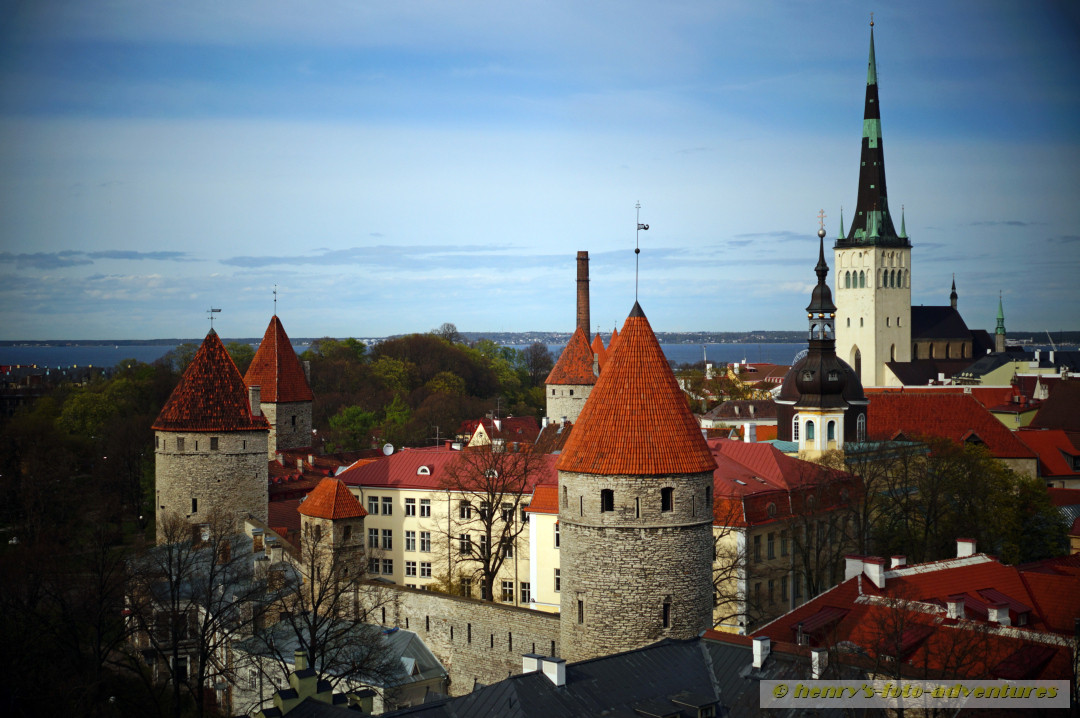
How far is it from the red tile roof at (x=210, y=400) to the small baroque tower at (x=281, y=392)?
1238 centimetres

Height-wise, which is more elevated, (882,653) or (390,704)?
(882,653)

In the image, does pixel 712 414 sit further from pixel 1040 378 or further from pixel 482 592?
pixel 482 592

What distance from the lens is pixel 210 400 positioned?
39.2 metres

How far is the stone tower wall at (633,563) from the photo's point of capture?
23.4 m

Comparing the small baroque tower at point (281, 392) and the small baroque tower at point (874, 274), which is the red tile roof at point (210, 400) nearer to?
the small baroque tower at point (281, 392)

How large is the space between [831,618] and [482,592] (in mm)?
15973

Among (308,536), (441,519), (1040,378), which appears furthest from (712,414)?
(308,536)

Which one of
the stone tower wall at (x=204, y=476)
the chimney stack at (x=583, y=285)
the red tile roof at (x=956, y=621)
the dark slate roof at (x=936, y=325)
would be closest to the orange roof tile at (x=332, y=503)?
the stone tower wall at (x=204, y=476)

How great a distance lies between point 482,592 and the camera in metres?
38.2

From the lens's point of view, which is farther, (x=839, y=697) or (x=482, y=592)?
(x=482, y=592)

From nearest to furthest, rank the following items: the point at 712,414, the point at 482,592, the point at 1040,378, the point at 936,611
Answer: the point at 936,611 < the point at 482,592 < the point at 1040,378 < the point at 712,414

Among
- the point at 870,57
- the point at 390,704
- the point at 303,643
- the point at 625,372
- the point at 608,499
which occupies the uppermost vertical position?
the point at 870,57

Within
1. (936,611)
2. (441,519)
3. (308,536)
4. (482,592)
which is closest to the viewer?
(936,611)

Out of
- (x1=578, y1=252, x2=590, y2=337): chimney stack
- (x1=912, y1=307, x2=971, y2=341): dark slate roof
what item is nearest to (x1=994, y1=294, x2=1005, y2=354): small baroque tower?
(x1=912, y1=307, x2=971, y2=341): dark slate roof
